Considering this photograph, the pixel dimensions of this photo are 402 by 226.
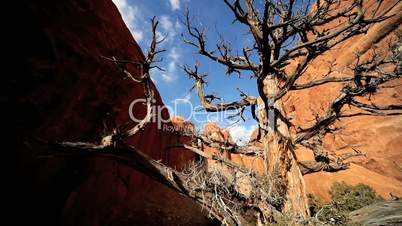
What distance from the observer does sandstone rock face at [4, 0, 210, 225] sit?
6.08m

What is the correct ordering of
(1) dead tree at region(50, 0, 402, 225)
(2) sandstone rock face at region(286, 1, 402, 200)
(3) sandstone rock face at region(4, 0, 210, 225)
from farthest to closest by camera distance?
(2) sandstone rock face at region(286, 1, 402, 200) < (3) sandstone rock face at region(4, 0, 210, 225) < (1) dead tree at region(50, 0, 402, 225)

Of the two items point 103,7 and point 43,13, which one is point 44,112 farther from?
point 103,7

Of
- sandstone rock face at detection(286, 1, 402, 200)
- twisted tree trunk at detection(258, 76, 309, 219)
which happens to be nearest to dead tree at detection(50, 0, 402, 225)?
twisted tree trunk at detection(258, 76, 309, 219)

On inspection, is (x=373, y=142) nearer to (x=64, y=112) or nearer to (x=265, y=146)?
(x=265, y=146)

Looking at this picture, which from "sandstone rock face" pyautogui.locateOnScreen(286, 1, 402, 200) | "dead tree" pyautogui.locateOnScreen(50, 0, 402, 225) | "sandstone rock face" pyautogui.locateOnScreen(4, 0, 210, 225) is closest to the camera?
"dead tree" pyautogui.locateOnScreen(50, 0, 402, 225)

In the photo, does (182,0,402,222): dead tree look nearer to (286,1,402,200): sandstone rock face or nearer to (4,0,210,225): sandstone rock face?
(4,0,210,225): sandstone rock face

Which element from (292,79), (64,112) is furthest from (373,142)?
(64,112)

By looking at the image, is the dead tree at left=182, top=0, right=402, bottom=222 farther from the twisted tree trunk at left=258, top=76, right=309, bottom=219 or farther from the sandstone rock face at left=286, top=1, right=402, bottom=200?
the sandstone rock face at left=286, top=1, right=402, bottom=200

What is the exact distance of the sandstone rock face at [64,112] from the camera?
6.08 metres

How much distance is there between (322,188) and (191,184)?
58.3ft

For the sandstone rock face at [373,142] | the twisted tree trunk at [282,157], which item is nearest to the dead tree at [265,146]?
the twisted tree trunk at [282,157]

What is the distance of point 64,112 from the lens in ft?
23.2

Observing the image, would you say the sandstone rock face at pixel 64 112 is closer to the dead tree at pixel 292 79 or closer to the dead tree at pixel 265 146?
the dead tree at pixel 265 146

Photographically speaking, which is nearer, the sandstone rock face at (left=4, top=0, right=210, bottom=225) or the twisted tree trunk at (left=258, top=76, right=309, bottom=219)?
the twisted tree trunk at (left=258, top=76, right=309, bottom=219)
